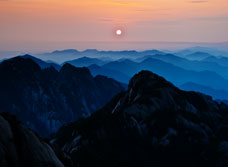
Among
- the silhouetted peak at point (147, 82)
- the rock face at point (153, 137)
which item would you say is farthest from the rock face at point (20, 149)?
the silhouetted peak at point (147, 82)

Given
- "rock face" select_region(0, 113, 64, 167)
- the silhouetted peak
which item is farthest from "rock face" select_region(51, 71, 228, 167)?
"rock face" select_region(0, 113, 64, 167)

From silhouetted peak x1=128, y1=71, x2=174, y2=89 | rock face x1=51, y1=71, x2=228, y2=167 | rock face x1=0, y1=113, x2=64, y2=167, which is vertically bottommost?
rock face x1=51, y1=71, x2=228, y2=167

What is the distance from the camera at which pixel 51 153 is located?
4238 centimetres

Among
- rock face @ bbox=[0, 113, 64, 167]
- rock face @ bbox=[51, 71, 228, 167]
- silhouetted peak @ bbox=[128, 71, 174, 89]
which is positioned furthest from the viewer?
silhouetted peak @ bbox=[128, 71, 174, 89]

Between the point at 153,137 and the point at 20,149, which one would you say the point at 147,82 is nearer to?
the point at 153,137

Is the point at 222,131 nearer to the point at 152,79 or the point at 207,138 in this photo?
the point at 207,138

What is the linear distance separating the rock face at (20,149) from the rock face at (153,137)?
3809 centimetres

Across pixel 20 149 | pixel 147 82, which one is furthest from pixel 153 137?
pixel 20 149

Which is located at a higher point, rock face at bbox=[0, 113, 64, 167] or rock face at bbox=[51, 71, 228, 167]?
rock face at bbox=[0, 113, 64, 167]

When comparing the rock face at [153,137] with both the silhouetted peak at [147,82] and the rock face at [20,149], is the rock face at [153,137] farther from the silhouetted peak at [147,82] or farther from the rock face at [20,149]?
the rock face at [20,149]

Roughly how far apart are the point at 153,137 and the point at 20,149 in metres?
56.6

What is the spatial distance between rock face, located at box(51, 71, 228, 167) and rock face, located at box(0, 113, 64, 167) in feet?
125

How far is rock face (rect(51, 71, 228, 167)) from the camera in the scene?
279 ft

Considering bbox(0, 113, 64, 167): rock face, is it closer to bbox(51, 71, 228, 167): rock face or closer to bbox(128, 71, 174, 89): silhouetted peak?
bbox(51, 71, 228, 167): rock face
